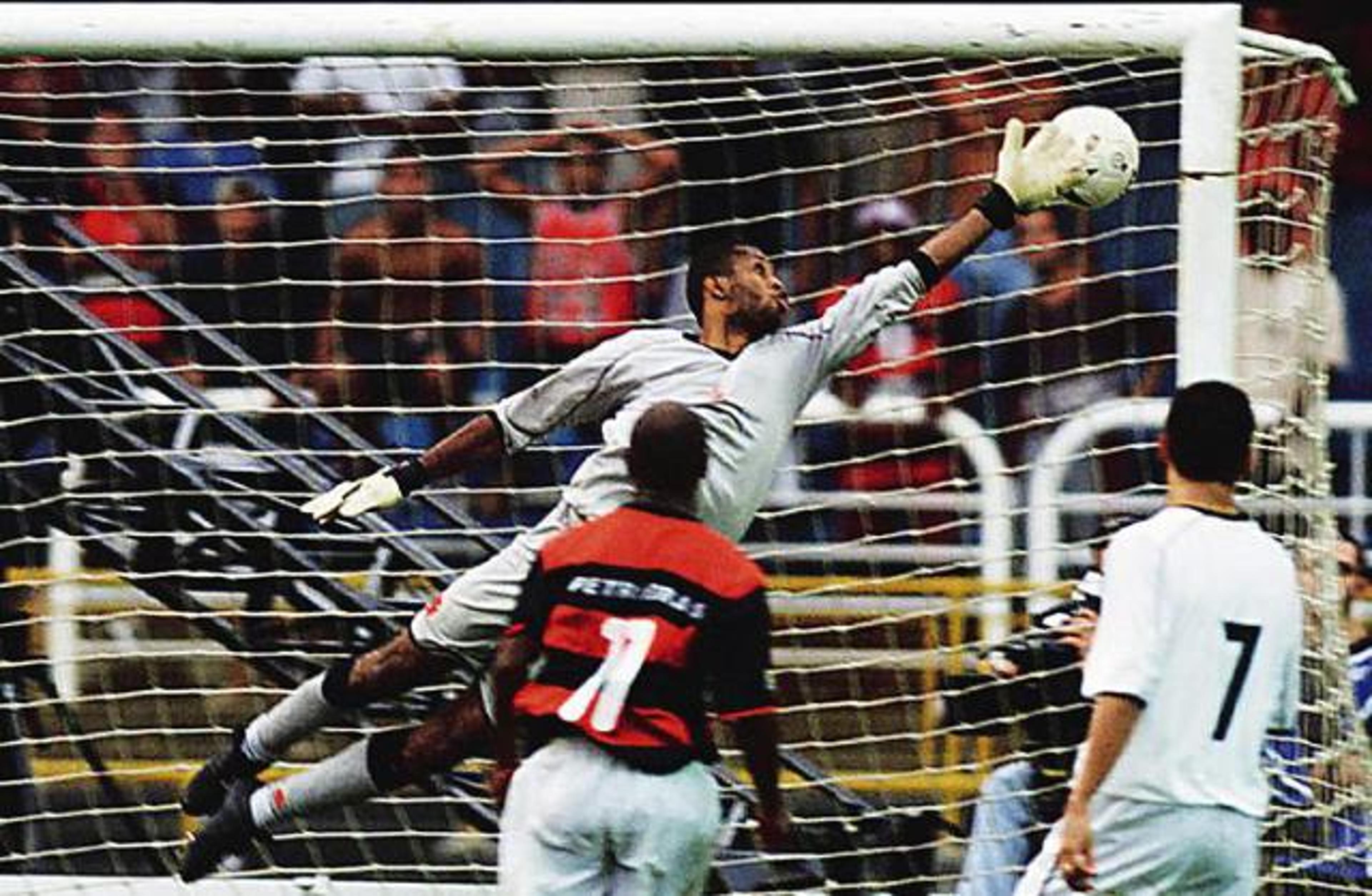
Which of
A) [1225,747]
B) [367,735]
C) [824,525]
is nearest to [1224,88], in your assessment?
[1225,747]

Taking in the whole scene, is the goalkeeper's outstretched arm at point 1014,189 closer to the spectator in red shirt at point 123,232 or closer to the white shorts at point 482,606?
the white shorts at point 482,606

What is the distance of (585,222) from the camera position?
952 centimetres

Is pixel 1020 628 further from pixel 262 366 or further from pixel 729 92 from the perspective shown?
pixel 262 366

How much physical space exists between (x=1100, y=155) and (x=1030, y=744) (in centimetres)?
172

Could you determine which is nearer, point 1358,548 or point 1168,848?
point 1168,848

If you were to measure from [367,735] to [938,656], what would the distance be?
180cm

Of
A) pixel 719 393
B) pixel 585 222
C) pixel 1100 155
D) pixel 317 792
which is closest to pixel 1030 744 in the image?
pixel 719 393

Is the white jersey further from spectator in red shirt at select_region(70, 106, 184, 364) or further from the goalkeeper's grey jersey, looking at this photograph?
spectator in red shirt at select_region(70, 106, 184, 364)

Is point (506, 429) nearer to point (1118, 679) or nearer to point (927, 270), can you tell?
point (927, 270)

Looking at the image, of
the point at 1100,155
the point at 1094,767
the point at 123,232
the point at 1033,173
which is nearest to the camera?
the point at 1094,767

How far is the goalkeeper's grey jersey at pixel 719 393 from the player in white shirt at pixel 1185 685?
1455mm

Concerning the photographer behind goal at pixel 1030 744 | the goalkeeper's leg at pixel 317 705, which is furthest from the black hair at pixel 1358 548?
the goalkeeper's leg at pixel 317 705

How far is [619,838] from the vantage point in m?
6.23

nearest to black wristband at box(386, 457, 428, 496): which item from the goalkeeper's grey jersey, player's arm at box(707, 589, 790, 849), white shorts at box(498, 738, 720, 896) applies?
the goalkeeper's grey jersey
